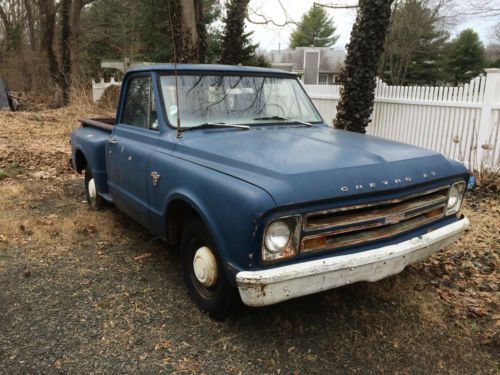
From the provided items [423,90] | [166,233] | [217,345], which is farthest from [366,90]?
[217,345]

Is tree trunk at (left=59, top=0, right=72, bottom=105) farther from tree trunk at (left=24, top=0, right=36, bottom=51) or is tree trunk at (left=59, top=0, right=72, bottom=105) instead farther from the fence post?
the fence post

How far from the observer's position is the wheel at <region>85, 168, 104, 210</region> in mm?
5386

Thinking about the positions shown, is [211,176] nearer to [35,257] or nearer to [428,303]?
[428,303]

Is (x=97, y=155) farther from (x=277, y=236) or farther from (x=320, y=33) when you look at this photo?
(x=320, y=33)

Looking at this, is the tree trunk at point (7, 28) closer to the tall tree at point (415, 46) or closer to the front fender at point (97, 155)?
the tall tree at point (415, 46)

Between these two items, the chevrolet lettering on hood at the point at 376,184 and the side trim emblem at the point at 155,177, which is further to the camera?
the side trim emblem at the point at 155,177

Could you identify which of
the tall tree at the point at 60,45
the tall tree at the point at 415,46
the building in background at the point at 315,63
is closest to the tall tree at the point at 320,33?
the building in background at the point at 315,63

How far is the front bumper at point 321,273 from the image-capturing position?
245 centimetres

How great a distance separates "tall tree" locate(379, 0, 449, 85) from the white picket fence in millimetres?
23689

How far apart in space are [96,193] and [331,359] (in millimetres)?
3619

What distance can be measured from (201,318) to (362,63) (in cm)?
631

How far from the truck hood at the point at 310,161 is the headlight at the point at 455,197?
0.43ft

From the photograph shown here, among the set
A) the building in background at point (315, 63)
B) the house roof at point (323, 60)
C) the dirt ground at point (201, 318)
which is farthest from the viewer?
the house roof at point (323, 60)

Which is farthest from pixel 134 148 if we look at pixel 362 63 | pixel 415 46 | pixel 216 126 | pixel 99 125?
pixel 415 46
